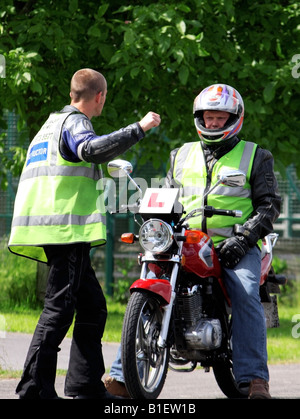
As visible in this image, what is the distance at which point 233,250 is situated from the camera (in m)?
5.42

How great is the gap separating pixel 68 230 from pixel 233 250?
997 millimetres

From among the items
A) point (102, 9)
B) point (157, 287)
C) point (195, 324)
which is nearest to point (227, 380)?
point (195, 324)

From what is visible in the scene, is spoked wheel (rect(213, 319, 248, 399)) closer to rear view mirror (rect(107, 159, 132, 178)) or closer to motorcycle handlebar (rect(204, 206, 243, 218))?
motorcycle handlebar (rect(204, 206, 243, 218))

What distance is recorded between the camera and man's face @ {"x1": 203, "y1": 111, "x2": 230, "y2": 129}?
5.66 meters

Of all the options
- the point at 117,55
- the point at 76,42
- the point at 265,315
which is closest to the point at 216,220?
the point at 265,315

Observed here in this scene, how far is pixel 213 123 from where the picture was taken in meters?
5.66

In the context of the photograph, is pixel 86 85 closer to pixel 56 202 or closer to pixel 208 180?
pixel 56 202

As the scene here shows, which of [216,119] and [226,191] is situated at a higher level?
[216,119]

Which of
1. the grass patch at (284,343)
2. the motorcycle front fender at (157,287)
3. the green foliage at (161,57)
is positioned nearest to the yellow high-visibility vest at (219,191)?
the motorcycle front fender at (157,287)

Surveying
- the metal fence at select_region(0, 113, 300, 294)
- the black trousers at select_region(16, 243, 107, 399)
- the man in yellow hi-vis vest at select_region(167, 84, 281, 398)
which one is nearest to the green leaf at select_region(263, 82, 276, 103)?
the metal fence at select_region(0, 113, 300, 294)

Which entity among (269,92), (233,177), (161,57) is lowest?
(233,177)

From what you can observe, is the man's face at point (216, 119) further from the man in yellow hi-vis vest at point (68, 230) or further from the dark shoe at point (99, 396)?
the dark shoe at point (99, 396)
